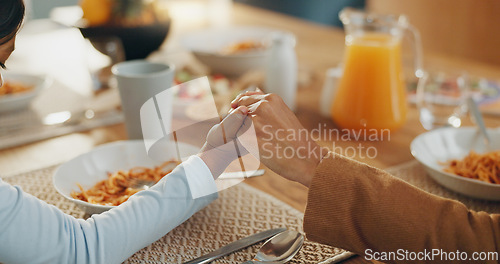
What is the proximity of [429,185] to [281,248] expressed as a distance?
1.08 feet

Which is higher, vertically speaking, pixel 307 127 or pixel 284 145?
pixel 284 145

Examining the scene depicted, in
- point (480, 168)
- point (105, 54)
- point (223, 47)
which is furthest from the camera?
point (223, 47)

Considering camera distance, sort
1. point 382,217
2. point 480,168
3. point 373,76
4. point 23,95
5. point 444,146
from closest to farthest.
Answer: point 382,217 → point 480,168 → point 444,146 → point 373,76 → point 23,95

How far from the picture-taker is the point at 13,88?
1.21 m

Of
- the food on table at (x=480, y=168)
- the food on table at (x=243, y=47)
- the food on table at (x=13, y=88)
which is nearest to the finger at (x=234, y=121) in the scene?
the food on table at (x=480, y=168)

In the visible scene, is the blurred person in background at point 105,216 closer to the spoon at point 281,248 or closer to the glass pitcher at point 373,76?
the spoon at point 281,248

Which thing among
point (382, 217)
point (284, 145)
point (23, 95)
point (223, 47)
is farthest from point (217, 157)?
point (223, 47)

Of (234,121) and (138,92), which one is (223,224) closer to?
(234,121)

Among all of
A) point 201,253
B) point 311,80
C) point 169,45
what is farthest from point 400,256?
point 169,45

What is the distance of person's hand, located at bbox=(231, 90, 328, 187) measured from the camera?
0.62 meters

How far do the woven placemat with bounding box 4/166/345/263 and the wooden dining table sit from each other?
0.12 feet

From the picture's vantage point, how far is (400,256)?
58 centimetres

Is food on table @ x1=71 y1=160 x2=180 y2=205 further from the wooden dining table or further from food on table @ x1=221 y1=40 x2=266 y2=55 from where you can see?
food on table @ x1=221 y1=40 x2=266 y2=55

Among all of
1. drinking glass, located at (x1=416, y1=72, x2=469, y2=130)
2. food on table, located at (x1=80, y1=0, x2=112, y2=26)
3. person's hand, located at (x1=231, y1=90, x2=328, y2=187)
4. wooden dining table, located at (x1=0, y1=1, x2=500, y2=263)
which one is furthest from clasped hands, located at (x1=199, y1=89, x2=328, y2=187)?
food on table, located at (x1=80, y1=0, x2=112, y2=26)
